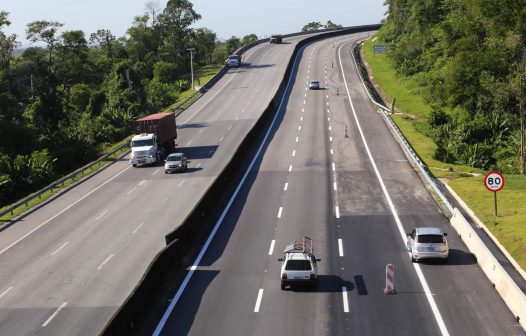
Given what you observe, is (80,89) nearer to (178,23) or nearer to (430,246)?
(178,23)

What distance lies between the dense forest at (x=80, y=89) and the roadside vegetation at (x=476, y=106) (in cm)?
3291

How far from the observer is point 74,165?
64000 mm

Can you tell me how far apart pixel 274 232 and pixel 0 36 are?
109m

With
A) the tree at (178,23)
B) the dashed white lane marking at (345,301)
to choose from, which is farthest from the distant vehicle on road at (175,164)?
the tree at (178,23)

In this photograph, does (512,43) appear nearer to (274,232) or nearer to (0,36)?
(274,232)

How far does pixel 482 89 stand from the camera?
231 ft

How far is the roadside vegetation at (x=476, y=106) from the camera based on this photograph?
40125 millimetres

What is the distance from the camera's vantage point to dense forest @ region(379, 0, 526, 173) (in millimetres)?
59875

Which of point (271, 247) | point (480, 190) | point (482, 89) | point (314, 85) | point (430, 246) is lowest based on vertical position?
point (271, 247)

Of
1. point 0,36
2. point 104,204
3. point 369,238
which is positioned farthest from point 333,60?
point 369,238

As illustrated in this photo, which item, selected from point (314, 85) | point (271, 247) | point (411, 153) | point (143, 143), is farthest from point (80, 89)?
point (271, 247)

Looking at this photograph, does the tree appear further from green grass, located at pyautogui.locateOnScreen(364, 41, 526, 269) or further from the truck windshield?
the truck windshield

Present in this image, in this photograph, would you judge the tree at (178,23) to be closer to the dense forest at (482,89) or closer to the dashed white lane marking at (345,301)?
the dense forest at (482,89)

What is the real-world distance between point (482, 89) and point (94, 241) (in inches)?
1958
